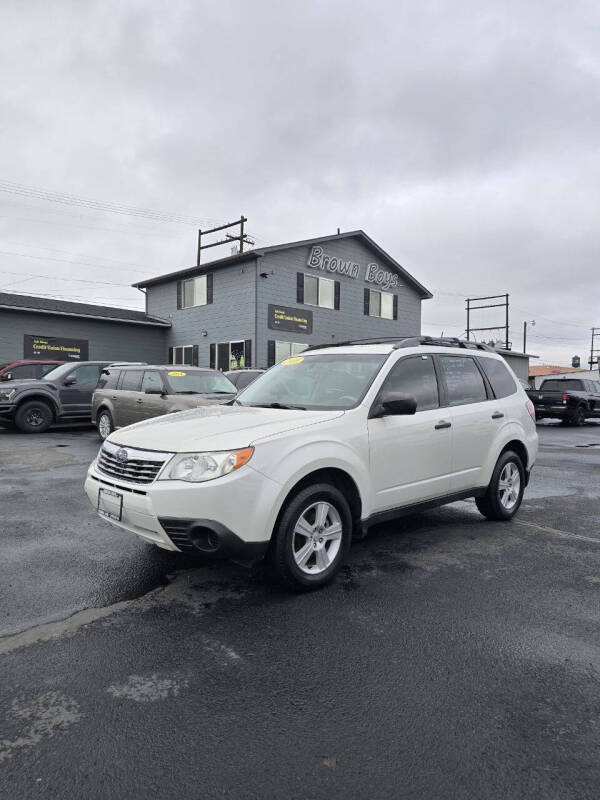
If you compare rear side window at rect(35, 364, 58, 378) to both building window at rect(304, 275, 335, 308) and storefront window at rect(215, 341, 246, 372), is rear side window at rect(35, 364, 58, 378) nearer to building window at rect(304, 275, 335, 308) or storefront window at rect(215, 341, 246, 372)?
storefront window at rect(215, 341, 246, 372)

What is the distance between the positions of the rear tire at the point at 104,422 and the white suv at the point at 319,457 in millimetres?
7358

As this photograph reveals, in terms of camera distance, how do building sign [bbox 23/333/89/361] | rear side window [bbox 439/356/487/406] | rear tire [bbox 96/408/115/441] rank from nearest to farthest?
rear side window [bbox 439/356/487/406] < rear tire [bbox 96/408/115/441] < building sign [bbox 23/333/89/361]

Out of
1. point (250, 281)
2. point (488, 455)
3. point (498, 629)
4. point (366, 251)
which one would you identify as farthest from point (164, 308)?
point (498, 629)

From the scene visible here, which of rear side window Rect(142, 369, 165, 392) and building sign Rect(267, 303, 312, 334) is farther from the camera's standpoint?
building sign Rect(267, 303, 312, 334)

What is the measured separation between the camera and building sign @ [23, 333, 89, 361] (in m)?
23.2

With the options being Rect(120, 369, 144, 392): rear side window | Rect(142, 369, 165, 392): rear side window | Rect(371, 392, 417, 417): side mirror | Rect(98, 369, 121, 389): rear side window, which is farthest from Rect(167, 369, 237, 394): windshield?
Rect(371, 392, 417, 417): side mirror

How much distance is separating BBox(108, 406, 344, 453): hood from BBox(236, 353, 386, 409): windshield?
0.98 feet

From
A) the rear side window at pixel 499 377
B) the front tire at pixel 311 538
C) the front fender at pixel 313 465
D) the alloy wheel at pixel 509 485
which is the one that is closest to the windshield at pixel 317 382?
the front fender at pixel 313 465

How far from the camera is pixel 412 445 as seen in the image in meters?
4.59

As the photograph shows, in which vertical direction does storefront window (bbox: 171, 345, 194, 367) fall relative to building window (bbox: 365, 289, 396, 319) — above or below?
below

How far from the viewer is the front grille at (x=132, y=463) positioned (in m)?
3.67

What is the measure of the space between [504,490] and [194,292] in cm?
2299

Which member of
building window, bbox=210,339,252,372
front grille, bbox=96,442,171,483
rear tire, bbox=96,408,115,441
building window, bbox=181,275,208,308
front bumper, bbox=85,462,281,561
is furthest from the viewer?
building window, bbox=181,275,208,308

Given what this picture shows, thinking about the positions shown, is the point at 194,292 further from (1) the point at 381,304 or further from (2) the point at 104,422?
(2) the point at 104,422
